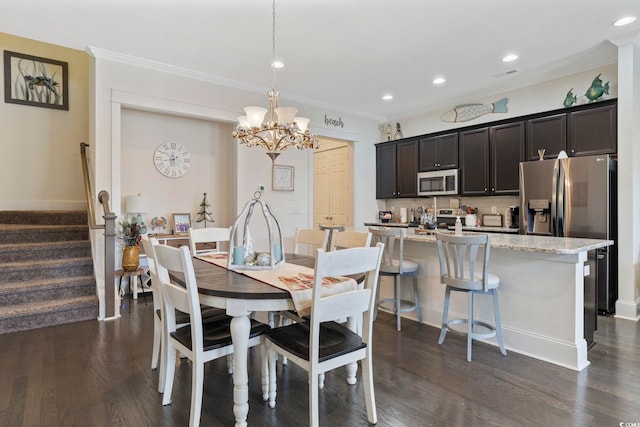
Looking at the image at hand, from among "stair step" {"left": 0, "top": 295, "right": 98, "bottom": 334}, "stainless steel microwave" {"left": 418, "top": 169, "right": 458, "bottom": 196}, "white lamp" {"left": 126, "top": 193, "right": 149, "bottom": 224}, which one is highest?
"stainless steel microwave" {"left": 418, "top": 169, "right": 458, "bottom": 196}

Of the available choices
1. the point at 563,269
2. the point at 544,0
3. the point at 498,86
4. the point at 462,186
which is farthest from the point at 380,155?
the point at 563,269

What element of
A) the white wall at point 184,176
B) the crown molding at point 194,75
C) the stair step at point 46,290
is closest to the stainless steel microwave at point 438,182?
the crown molding at point 194,75

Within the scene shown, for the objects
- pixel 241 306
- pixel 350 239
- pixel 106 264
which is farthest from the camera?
pixel 106 264

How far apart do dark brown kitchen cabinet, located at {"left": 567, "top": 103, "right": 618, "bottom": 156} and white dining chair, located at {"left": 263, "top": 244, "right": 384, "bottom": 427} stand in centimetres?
366

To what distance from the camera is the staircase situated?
11.1 ft

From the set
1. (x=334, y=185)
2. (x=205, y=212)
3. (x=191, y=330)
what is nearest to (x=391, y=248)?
(x=191, y=330)

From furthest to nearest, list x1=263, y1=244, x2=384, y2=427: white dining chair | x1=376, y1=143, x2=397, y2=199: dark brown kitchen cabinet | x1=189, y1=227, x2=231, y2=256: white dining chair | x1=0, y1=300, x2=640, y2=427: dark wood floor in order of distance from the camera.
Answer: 1. x1=376, y1=143, x2=397, y2=199: dark brown kitchen cabinet
2. x1=189, y1=227, x2=231, y2=256: white dining chair
3. x1=0, y1=300, x2=640, y2=427: dark wood floor
4. x1=263, y1=244, x2=384, y2=427: white dining chair

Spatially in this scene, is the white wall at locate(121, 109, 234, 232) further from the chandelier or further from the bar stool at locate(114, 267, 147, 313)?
the chandelier

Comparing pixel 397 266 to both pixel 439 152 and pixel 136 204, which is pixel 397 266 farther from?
pixel 136 204

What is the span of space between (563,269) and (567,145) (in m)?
2.42

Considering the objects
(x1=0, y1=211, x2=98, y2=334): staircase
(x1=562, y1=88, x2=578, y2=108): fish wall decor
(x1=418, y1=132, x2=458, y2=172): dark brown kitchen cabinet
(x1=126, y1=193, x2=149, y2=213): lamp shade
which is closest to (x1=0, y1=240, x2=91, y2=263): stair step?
(x1=0, y1=211, x2=98, y2=334): staircase

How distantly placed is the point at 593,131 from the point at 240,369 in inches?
179

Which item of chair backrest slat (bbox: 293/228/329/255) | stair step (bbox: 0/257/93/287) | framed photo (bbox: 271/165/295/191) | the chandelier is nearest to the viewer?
the chandelier

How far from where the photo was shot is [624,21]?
128 inches
